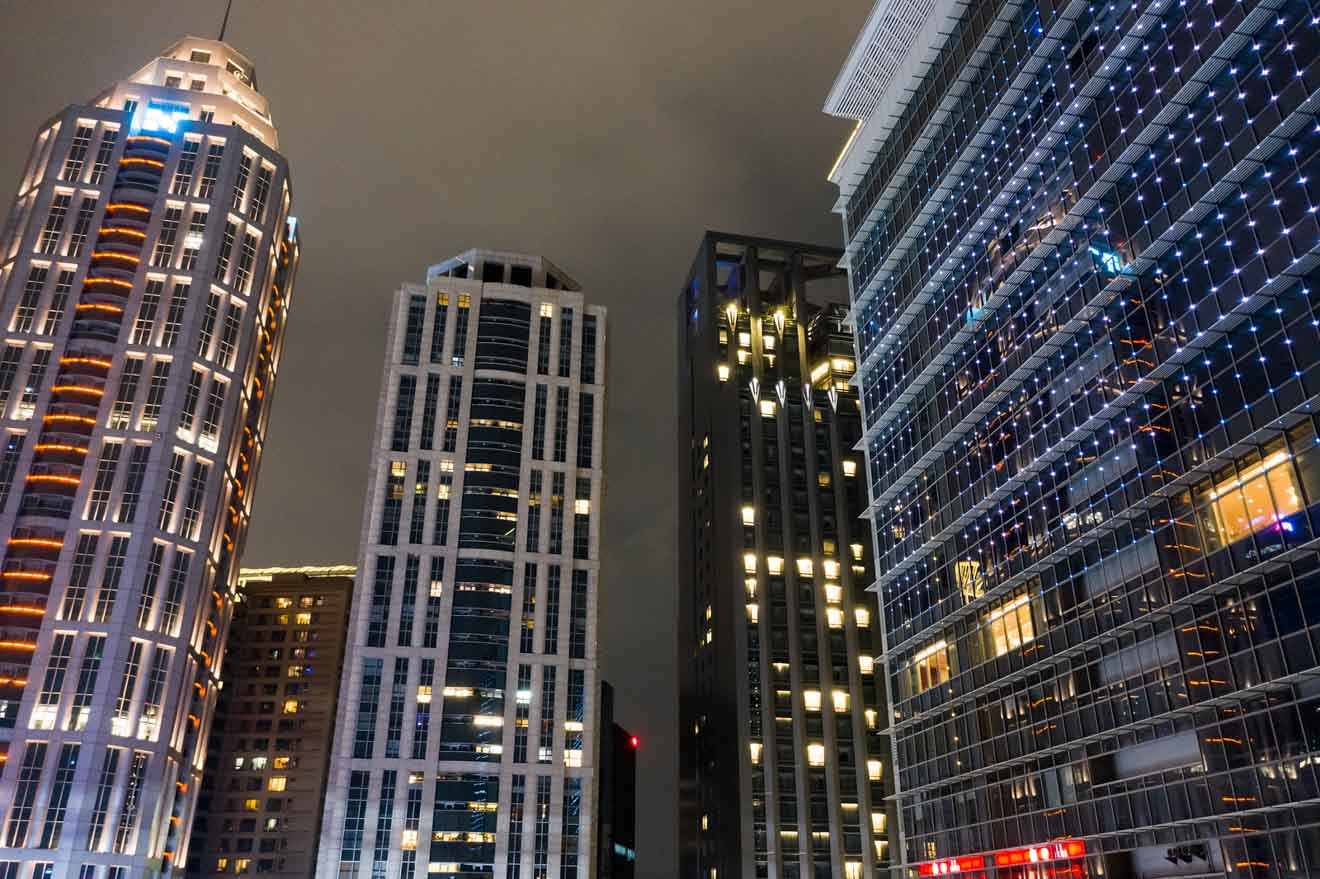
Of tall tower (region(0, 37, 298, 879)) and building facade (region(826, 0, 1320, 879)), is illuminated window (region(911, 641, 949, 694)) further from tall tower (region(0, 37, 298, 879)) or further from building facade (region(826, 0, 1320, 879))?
tall tower (region(0, 37, 298, 879))

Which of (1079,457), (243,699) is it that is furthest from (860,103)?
(243,699)

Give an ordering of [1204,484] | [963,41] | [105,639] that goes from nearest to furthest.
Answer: [1204,484]
[963,41]
[105,639]

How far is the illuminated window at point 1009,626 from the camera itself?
223 ft

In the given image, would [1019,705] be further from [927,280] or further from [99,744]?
[99,744]

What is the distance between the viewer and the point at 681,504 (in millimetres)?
157500

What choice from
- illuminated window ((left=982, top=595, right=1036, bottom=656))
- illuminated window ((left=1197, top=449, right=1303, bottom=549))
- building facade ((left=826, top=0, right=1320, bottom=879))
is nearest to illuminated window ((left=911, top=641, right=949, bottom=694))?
building facade ((left=826, top=0, right=1320, bottom=879))

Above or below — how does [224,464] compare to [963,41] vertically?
below

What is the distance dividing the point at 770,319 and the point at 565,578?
51.0 metres

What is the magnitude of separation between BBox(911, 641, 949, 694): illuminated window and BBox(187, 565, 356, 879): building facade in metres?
123

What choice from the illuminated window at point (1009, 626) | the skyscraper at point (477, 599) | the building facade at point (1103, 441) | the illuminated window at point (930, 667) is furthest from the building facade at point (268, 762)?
the illuminated window at point (1009, 626)

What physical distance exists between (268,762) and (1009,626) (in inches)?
6062

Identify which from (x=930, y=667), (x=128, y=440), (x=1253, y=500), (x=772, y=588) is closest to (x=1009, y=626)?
(x=930, y=667)

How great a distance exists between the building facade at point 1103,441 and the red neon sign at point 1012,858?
0.69ft

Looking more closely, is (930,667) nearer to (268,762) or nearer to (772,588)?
(772,588)
